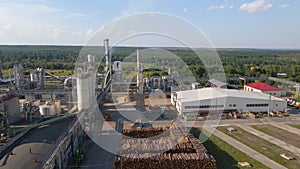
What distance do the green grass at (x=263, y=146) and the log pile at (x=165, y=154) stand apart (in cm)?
217

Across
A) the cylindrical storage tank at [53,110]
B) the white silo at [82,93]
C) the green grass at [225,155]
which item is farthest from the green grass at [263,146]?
the cylindrical storage tank at [53,110]

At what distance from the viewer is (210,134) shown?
379 inches

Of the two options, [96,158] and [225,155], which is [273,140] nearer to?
[225,155]

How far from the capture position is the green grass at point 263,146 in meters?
7.20

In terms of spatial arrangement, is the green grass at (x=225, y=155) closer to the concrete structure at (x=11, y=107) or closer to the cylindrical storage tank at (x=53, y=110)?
the cylindrical storage tank at (x=53, y=110)

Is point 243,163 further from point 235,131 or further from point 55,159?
point 55,159

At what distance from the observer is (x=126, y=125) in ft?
33.9

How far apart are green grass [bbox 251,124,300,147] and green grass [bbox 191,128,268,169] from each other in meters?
2.30

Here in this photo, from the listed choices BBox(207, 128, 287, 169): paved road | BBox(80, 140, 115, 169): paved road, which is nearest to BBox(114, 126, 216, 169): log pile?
BBox(80, 140, 115, 169): paved road

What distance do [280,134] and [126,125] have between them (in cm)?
628

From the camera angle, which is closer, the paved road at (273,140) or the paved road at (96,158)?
the paved road at (96,158)

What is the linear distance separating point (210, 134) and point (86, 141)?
16.0ft

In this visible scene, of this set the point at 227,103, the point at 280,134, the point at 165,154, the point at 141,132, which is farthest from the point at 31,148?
the point at 227,103

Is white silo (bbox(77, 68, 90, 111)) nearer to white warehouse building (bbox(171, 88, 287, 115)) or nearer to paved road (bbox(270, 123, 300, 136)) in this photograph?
white warehouse building (bbox(171, 88, 287, 115))
